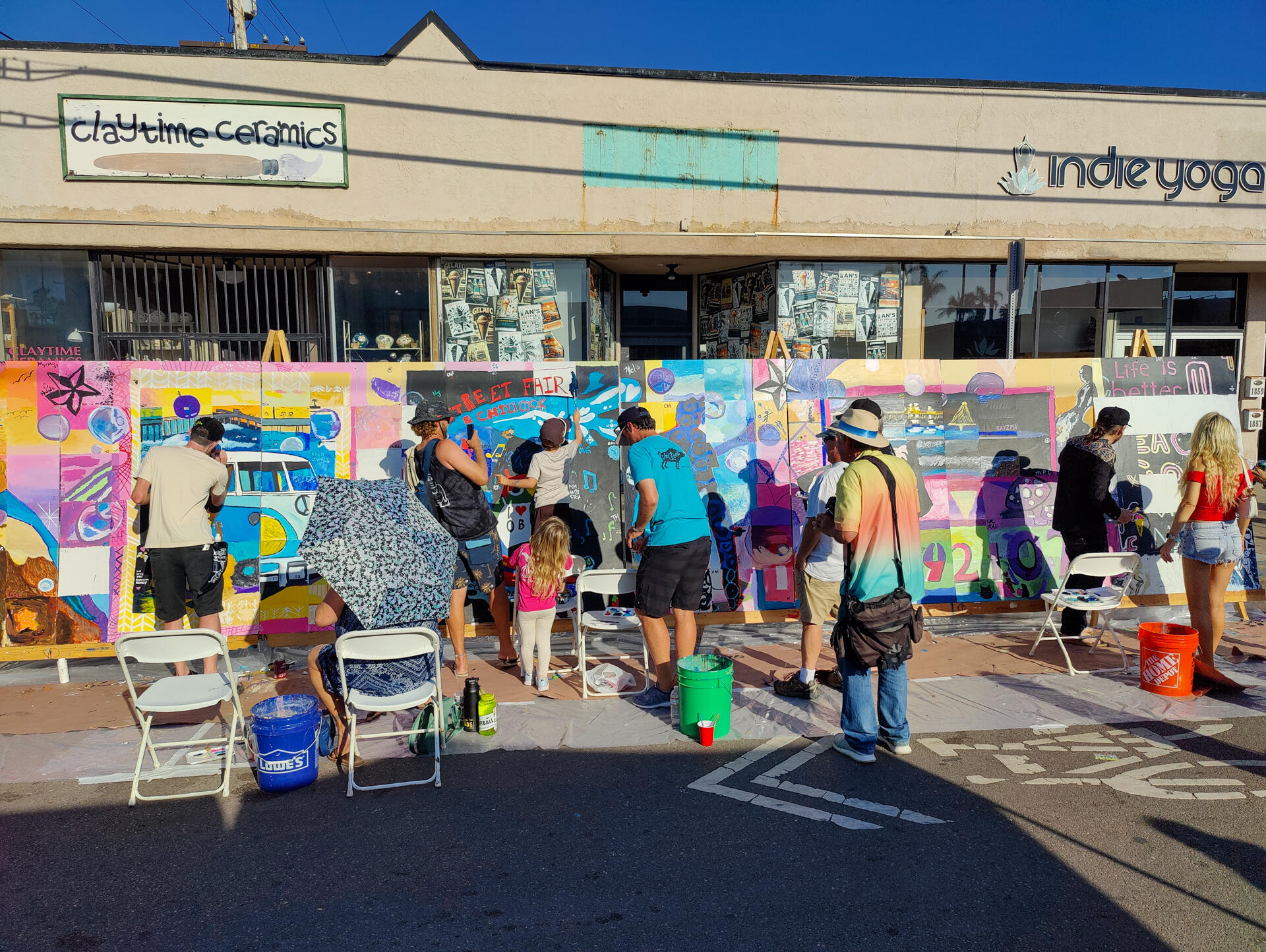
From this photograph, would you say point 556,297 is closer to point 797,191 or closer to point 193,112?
point 797,191

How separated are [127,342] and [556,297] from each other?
545 cm

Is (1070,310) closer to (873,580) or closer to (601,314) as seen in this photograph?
(601,314)

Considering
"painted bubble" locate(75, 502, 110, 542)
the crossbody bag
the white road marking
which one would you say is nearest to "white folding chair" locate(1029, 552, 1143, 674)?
the crossbody bag

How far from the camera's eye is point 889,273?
36.8 feet

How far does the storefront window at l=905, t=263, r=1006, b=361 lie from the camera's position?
37.0 ft

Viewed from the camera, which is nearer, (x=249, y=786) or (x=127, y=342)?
(x=249, y=786)

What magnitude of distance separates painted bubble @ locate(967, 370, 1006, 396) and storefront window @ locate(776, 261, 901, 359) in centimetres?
388

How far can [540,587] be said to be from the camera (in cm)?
552

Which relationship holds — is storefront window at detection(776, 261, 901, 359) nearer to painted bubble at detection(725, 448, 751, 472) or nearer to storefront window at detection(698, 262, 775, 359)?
storefront window at detection(698, 262, 775, 359)

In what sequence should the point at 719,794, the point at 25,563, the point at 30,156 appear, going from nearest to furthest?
the point at 719,794
the point at 25,563
the point at 30,156

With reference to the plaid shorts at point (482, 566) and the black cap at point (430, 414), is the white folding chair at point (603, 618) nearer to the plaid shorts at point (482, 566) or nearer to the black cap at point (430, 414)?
the plaid shorts at point (482, 566)

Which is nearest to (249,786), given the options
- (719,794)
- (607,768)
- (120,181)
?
(607,768)

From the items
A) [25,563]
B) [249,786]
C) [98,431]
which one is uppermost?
[98,431]

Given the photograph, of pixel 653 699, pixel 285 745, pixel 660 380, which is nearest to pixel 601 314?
pixel 660 380
